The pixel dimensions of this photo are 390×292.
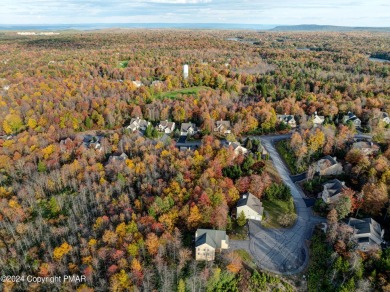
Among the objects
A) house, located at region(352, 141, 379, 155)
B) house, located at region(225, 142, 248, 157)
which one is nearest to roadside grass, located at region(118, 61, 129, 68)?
house, located at region(225, 142, 248, 157)

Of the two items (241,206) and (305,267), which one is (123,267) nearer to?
(241,206)

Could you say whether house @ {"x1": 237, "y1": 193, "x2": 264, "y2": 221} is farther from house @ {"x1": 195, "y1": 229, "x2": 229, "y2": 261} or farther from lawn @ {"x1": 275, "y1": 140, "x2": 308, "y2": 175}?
lawn @ {"x1": 275, "y1": 140, "x2": 308, "y2": 175}

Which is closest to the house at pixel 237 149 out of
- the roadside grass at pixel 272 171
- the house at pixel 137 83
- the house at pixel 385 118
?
the roadside grass at pixel 272 171

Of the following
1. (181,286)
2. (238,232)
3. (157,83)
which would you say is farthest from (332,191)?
(157,83)

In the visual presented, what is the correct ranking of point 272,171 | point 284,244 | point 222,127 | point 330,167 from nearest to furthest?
point 284,244, point 330,167, point 272,171, point 222,127

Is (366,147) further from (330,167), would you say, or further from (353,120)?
(353,120)
